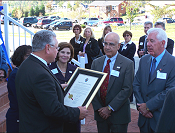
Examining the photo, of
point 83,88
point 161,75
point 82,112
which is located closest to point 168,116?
point 82,112

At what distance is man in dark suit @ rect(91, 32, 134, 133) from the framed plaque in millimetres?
Answer: 659

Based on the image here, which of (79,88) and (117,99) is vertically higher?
(79,88)

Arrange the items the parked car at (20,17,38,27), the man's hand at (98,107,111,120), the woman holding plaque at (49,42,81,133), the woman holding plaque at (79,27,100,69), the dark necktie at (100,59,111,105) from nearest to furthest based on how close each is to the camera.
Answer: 1. the man's hand at (98,107,111,120)
2. the dark necktie at (100,59,111,105)
3. the woman holding plaque at (49,42,81,133)
4. the woman holding plaque at (79,27,100,69)
5. the parked car at (20,17,38,27)

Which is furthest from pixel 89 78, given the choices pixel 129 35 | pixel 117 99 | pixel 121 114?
pixel 129 35

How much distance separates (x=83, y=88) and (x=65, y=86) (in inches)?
13.1

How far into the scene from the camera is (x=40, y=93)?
7.11ft

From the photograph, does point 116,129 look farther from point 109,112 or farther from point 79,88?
point 79,88

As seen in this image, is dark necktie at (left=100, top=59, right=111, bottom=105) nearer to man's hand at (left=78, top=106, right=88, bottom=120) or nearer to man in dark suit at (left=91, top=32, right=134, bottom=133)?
man in dark suit at (left=91, top=32, right=134, bottom=133)

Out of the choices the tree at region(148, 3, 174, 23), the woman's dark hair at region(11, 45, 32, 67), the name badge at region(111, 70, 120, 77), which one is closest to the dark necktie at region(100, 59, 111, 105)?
the name badge at region(111, 70, 120, 77)

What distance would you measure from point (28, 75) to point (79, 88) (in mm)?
816

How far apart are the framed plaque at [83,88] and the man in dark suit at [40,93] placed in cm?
30

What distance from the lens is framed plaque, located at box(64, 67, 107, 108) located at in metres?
2.69

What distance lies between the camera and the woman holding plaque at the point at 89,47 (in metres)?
6.61

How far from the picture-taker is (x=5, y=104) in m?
4.91
